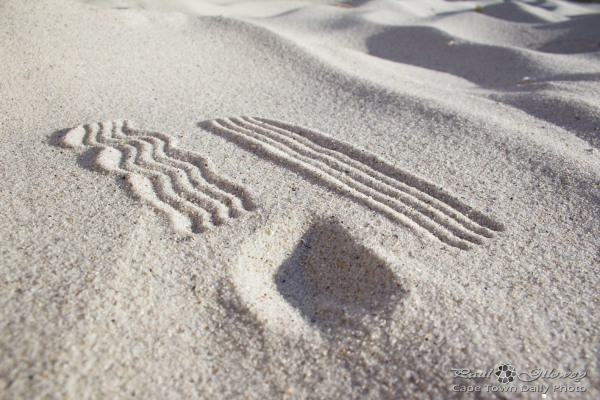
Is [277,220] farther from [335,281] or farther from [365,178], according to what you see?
[365,178]

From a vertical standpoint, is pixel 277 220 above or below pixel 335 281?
above

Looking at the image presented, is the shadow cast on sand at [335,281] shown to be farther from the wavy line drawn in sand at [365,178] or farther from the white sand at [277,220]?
the wavy line drawn in sand at [365,178]

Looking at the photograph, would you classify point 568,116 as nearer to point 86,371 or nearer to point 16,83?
point 86,371

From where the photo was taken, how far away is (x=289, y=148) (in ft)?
7.82

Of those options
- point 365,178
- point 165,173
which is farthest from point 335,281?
point 165,173

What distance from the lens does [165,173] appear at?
7.00ft

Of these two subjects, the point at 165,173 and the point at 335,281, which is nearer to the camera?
the point at 335,281

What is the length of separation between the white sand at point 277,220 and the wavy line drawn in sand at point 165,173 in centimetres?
1

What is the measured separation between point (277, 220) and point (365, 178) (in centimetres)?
55

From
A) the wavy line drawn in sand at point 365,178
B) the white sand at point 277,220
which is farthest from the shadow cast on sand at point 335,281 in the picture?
the wavy line drawn in sand at point 365,178

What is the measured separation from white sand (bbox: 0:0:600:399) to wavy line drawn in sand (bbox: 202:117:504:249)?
0.01m

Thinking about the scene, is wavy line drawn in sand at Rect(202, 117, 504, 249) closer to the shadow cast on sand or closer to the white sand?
the white sand

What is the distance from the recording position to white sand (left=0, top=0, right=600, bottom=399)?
1.34 m

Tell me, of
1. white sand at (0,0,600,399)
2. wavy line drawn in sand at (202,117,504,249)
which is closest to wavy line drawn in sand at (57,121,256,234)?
white sand at (0,0,600,399)
